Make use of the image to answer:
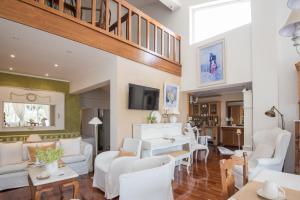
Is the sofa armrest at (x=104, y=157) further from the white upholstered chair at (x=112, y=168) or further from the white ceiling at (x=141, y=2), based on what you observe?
the white ceiling at (x=141, y=2)

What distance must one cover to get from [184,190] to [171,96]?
277cm

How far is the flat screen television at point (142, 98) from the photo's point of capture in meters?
4.51

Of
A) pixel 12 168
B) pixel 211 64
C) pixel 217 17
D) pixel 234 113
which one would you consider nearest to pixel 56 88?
pixel 12 168

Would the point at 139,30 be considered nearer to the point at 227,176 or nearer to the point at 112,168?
the point at 112,168

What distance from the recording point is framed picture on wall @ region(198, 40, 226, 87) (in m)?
5.30

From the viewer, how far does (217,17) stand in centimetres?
576

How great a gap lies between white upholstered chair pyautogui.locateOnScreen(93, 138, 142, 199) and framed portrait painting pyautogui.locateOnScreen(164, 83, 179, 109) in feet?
6.07

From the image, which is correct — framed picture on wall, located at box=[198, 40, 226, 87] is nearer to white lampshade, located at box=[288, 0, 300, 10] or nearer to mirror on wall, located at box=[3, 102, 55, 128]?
white lampshade, located at box=[288, 0, 300, 10]

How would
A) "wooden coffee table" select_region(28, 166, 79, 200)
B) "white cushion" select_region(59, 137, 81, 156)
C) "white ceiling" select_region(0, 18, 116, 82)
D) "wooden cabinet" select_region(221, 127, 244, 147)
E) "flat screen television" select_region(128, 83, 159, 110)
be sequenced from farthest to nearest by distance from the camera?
"wooden cabinet" select_region(221, 127, 244, 147) < "white cushion" select_region(59, 137, 81, 156) < "flat screen television" select_region(128, 83, 159, 110) < "white ceiling" select_region(0, 18, 116, 82) < "wooden coffee table" select_region(28, 166, 79, 200)

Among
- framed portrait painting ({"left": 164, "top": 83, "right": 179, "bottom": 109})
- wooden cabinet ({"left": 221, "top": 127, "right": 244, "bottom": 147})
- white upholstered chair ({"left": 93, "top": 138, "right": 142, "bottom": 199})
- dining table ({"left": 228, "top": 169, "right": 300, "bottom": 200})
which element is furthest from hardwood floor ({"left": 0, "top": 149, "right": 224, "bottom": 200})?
wooden cabinet ({"left": 221, "top": 127, "right": 244, "bottom": 147})

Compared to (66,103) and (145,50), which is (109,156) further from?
(66,103)

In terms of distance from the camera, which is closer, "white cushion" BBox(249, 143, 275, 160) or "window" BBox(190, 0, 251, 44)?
"white cushion" BBox(249, 143, 275, 160)

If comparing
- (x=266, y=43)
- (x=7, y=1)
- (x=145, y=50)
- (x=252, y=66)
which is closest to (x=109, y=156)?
(x=145, y=50)

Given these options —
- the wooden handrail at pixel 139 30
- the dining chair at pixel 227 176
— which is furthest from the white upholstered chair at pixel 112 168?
the wooden handrail at pixel 139 30
